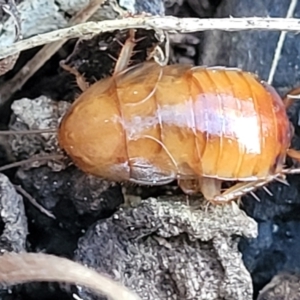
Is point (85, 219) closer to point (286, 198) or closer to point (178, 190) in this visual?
point (178, 190)

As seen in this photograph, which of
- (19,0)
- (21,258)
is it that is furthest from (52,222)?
(19,0)

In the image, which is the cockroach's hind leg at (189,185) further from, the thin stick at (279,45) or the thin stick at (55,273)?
the thin stick at (55,273)

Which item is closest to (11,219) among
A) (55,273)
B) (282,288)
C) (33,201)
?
(33,201)

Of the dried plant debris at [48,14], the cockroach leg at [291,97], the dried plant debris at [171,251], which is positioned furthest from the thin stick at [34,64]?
the cockroach leg at [291,97]

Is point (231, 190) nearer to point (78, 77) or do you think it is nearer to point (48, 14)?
point (78, 77)

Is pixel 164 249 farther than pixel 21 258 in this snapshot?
Yes

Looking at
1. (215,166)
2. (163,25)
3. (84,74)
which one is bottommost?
(215,166)
